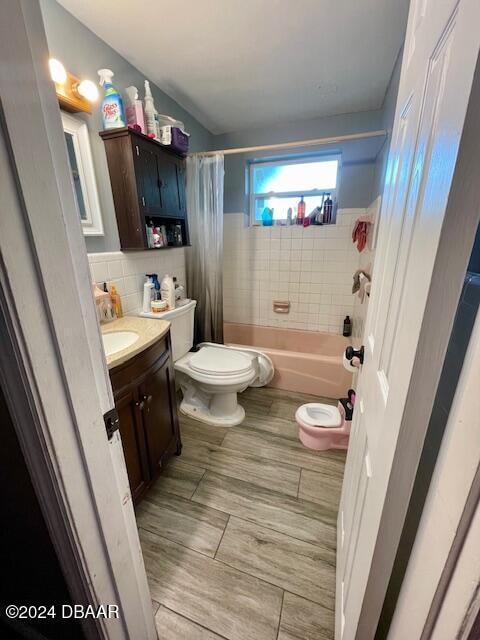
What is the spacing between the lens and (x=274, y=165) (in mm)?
2541

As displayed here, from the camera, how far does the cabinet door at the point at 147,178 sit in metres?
1.51

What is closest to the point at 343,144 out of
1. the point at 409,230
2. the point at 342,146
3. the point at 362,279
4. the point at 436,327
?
the point at 342,146

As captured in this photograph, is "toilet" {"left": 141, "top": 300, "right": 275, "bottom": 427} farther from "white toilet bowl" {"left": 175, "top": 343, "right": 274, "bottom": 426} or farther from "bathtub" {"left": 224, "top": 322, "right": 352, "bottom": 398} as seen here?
"bathtub" {"left": 224, "top": 322, "right": 352, "bottom": 398}

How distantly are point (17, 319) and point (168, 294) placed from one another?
1436 millimetres

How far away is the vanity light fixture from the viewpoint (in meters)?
1.17

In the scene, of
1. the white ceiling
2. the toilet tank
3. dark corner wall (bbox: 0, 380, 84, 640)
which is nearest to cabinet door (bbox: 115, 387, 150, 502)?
dark corner wall (bbox: 0, 380, 84, 640)

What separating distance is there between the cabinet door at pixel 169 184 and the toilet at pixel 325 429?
1717 mm

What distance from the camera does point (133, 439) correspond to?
3.75 feet

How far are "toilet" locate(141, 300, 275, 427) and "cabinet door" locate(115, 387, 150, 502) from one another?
24.5 inches

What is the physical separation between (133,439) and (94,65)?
197 cm

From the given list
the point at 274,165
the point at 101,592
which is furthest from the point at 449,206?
the point at 274,165

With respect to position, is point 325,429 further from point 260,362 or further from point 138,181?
point 138,181

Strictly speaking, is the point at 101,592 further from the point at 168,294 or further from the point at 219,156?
the point at 219,156

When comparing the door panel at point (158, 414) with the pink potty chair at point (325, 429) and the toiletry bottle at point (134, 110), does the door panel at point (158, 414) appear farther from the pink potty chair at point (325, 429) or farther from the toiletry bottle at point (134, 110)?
the toiletry bottle at point (134, 110)
